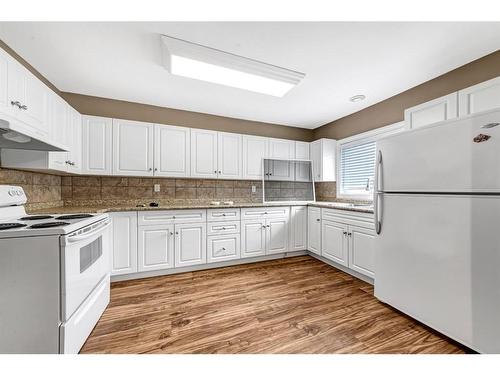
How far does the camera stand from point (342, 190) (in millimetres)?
3645

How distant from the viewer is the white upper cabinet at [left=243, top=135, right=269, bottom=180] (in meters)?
3.47

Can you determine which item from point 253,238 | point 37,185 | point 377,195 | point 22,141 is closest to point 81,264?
point 22,141

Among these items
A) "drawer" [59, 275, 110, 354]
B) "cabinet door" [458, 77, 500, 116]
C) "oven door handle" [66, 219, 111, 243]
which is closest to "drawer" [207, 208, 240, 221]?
"oven door handle" [66, 219, 111, 243]

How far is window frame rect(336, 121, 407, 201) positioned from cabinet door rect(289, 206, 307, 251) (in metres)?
0.79

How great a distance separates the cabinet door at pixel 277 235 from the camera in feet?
10.5

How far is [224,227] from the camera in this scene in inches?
115

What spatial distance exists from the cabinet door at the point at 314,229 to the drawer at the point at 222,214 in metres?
1.21

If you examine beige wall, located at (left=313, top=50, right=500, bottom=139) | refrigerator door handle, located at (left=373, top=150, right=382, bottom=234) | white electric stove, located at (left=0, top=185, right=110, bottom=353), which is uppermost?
beige wall, located at (left=313, top=50, right=500, bottom=139)

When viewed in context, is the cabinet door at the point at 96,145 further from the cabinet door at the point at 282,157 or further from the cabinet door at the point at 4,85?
the cabinet door at the point at 282,157

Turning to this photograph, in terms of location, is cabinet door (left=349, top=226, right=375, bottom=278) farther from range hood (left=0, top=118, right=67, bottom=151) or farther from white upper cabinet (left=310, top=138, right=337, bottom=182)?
range hood (left=0, top=118, right=67, bottom=151)
